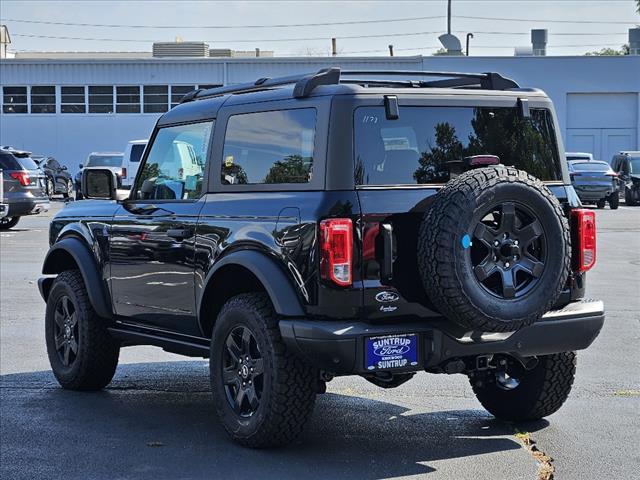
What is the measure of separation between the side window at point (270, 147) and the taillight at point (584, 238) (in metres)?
1.58

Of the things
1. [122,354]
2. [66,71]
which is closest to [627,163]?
[66,71]

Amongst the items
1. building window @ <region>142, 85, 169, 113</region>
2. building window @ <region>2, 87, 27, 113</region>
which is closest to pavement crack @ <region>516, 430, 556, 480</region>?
building window @ <region>142, 85, 169, 113</region>

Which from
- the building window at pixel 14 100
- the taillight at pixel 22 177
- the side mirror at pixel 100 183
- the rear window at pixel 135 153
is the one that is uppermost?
the building window at pixel 14 100

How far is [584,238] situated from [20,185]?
20.3 metres

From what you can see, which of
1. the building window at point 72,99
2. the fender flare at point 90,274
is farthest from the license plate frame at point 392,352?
the building window at point 72,99

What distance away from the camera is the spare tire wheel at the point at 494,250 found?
580 cm

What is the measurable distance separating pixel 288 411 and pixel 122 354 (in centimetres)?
412

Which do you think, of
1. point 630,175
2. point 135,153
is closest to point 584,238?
point 135,153

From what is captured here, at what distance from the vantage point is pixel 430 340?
600 centimetres

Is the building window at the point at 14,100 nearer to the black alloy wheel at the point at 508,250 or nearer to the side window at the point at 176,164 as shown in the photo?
the side window at the point at 176,164

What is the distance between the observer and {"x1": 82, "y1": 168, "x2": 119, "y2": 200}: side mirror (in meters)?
8.09

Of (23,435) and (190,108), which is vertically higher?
(190,108)

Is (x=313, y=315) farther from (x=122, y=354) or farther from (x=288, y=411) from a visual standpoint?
(x=122, y=354)

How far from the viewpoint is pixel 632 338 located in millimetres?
10656
